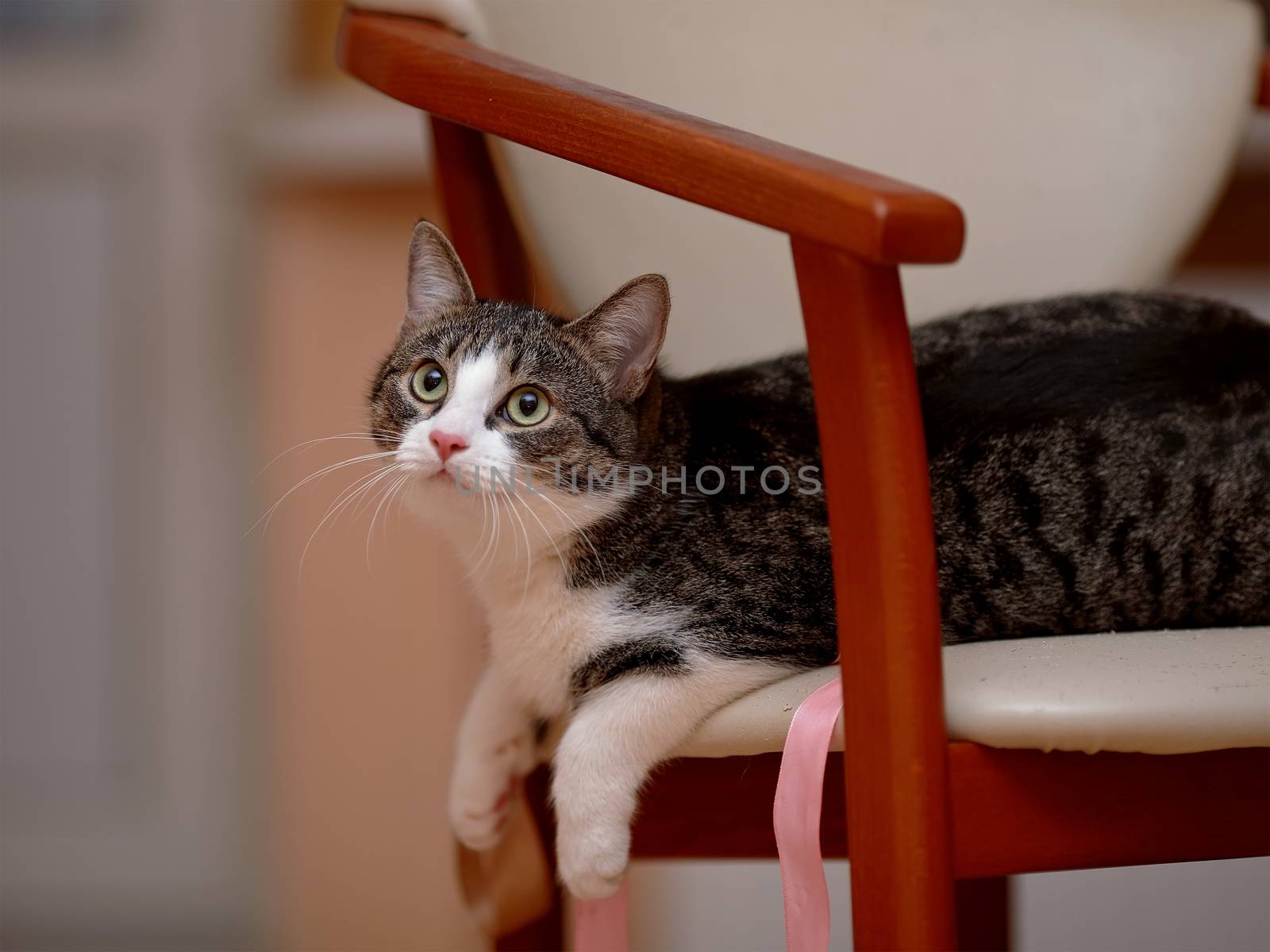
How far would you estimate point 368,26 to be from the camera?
0.89 meters

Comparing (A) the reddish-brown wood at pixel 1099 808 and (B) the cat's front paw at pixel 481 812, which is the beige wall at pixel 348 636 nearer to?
(B) the cat's front paw at pixel 481 812

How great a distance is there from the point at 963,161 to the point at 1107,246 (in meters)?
0.16

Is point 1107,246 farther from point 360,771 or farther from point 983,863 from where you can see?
point 360,771

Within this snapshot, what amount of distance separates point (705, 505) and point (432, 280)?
25 cm

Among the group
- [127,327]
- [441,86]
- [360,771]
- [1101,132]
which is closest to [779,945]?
[441,86]

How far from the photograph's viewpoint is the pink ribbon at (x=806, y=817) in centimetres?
66

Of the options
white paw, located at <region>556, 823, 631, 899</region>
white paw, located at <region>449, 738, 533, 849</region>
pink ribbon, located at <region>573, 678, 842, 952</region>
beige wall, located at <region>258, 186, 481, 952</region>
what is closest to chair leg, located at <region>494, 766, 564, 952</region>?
white paw, located at <region>449, 738, 533, 849</region>

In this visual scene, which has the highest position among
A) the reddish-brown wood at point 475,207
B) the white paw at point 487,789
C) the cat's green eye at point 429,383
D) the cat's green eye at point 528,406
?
the reddish-brown wood at point 475,207

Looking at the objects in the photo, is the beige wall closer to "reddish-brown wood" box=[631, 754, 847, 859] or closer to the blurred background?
the blurred background

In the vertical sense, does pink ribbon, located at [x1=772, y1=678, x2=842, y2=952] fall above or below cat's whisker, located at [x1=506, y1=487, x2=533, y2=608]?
below

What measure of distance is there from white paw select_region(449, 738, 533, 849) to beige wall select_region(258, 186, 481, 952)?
2.45 feet

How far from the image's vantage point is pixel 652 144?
0.66m

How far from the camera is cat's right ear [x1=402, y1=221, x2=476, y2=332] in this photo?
0.83m

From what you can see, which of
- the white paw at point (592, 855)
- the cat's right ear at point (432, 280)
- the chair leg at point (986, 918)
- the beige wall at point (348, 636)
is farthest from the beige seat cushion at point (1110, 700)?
the beige wall at point (348, 636)
